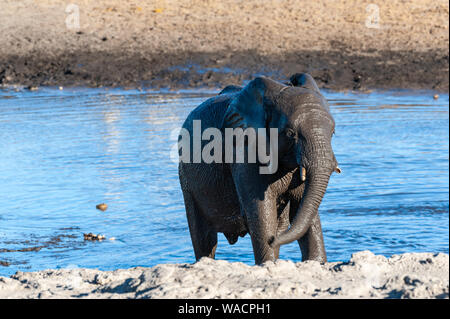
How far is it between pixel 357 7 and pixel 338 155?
1029 centimetres

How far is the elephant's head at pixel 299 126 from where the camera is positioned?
5.34m

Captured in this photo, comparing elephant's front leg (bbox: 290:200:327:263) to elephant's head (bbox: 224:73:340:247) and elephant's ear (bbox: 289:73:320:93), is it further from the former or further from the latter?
elephant's ear (bbox: 289:73:320:93)

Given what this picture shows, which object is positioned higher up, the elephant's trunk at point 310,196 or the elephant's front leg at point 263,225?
the elephant's trunk at point 310,196

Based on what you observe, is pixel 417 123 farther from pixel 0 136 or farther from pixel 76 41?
pixel 76 41

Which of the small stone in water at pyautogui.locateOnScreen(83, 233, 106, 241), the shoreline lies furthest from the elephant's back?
the shoreline

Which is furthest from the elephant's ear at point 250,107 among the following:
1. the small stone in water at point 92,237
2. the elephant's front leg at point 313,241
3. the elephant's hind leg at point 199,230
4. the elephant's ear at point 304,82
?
the small stone in water at point 92,237

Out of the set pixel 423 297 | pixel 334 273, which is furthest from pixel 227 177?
pixel 423 297

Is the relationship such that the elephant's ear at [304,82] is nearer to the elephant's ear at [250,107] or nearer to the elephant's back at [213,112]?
the elephant's ear at [250,107]

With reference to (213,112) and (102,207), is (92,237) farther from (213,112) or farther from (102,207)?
(213,112)

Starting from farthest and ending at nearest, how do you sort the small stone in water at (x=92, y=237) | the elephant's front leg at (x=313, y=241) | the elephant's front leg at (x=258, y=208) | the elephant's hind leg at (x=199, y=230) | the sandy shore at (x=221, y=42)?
1. the sandy shore at (x=221, y=42)
2. the small stone in water at (x=92, y=237)
3. the elephant's hind leg at (x=199, y=230)
4. the elephant's front leg at (x=313, y=241)
5. the elephant's front leg at (x=258, y=208)

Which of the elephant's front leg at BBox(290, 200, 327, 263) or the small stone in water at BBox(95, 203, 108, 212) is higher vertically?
the elephant's front leg at BBox(290, 200, 327, 263)

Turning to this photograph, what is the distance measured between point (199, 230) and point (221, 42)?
44.9 feet

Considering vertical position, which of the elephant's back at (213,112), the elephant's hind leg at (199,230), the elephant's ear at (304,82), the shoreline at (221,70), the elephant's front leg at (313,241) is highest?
the elephant's ear at (304,82)

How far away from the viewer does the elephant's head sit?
5336 mm
